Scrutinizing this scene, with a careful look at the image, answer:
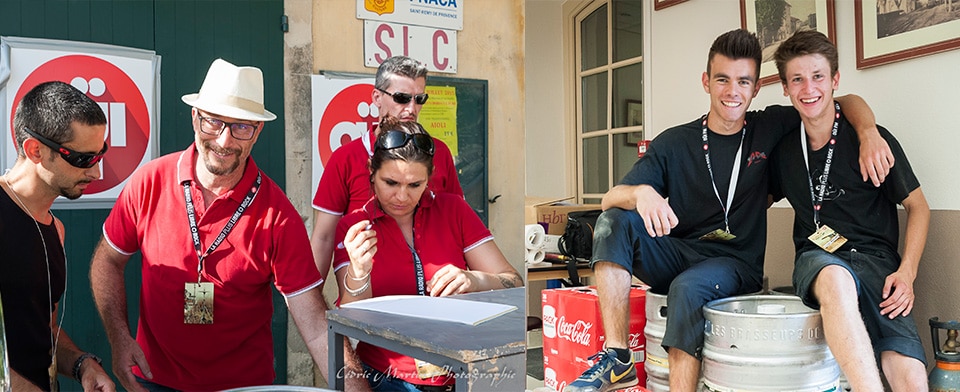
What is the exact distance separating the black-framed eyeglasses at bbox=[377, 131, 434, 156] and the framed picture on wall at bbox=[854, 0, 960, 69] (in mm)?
1838

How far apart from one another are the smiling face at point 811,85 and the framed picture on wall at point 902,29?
0.37 metres

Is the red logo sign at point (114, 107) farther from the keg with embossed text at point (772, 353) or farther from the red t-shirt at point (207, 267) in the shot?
the keg with embossed text at point (772, 353)

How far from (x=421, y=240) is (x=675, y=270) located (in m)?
1.02

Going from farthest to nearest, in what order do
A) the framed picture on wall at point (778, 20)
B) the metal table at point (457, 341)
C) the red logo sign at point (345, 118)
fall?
the red logo sign at point (345, 118) → the framed picture on wall at point (778, 20) → the metal table at point (457, 341)

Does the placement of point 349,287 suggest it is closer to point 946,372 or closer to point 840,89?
point 946,372

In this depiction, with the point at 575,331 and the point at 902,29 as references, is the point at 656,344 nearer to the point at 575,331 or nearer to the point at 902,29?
the point at 575,331

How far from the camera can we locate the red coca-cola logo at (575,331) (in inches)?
109

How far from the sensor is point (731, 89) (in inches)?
99.7

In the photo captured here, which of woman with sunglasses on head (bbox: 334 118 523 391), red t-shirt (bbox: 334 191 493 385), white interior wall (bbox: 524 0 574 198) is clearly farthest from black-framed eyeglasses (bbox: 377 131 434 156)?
white interior wall (bbox: 524 0 574 198)

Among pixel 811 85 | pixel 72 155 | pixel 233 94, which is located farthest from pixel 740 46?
pixel 72 155

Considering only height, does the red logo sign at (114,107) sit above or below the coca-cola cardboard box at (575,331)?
above

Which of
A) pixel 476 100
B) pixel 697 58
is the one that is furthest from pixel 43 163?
pixel 697 58

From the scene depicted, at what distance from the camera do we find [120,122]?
125 inches

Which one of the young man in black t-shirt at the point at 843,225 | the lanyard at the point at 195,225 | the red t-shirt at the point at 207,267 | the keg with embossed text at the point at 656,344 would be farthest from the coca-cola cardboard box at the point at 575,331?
the lanyard at the point at 195,225
